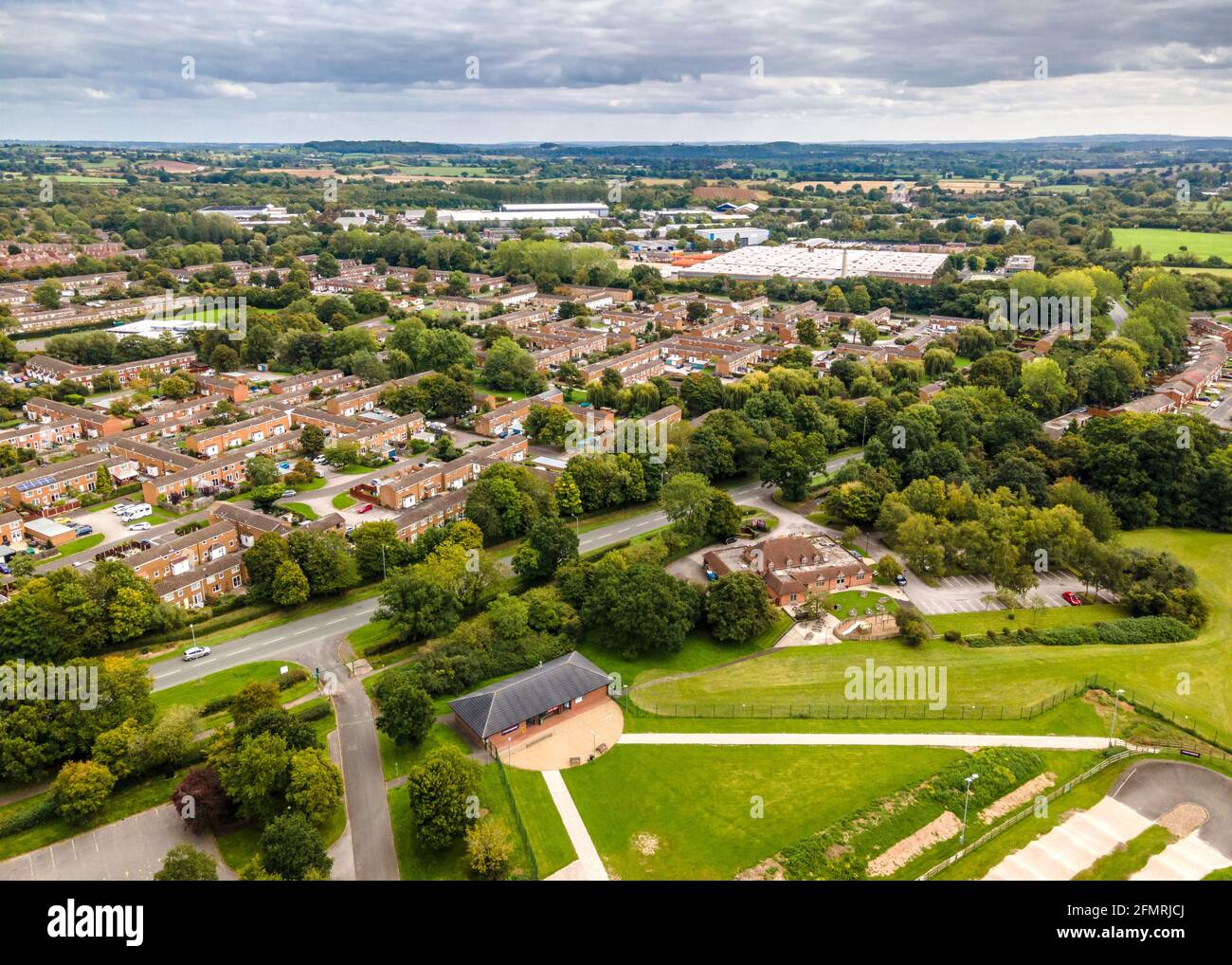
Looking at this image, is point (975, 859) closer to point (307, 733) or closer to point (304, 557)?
point (307, 733)

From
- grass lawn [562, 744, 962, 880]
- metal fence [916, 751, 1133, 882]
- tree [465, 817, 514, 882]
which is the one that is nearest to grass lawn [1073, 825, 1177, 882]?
metal fence [916, 751, 1133, 882]

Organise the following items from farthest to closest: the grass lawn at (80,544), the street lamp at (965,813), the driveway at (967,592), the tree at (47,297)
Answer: the tree at (47,297), the grass lawn at (80,544), the driveway at (967,592), the street lamp at (965,813)

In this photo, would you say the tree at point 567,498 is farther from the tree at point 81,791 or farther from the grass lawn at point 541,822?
the tree at point 81,791

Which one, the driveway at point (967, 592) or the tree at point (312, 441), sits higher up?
the tree at point (312, 441)

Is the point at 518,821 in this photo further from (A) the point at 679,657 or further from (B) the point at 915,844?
(B) the point at 915,844

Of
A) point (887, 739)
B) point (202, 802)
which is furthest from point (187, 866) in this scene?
point (887, 739)

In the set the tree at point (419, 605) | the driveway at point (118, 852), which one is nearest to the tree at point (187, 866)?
the driveway at point (118, 852)

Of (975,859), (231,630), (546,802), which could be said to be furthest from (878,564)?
(231,630)

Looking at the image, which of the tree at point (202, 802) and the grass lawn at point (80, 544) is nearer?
the tree at point (202, 802)
